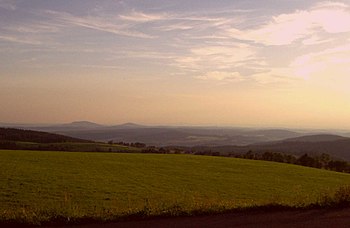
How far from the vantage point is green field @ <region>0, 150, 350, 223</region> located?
1370 centimetres

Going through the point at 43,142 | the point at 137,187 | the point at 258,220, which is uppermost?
the point at 258,220

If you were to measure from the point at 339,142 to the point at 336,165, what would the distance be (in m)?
64.0

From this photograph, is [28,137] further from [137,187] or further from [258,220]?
[258,220]

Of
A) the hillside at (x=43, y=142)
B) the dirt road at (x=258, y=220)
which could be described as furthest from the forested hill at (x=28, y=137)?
the dirt road at (x=258, y=220)

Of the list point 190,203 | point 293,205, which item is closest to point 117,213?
point 190,203

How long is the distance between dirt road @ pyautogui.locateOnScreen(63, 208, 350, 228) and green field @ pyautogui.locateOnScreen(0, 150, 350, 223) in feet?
2.20

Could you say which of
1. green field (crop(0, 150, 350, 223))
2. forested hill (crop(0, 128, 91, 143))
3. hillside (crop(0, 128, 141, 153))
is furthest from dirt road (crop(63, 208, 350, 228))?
forested hill (crop(0, 128, 91, 143))

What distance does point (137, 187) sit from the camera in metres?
29.8

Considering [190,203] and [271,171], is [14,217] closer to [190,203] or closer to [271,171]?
[190,203]

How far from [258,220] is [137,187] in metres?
18.3

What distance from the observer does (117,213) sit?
40.8 ft

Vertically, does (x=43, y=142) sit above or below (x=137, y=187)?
above

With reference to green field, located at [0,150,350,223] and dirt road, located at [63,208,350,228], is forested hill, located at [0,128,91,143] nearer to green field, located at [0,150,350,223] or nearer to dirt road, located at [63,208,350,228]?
green field, located at [0,150,350,223]

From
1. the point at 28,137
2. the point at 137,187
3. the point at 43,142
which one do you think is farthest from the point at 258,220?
the point at 28,137
